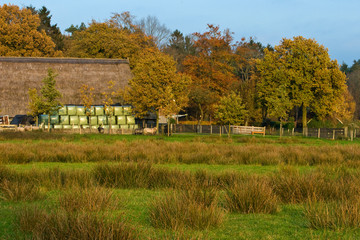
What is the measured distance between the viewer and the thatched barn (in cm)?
4179

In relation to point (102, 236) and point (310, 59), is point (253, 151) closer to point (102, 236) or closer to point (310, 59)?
point (102, 236)

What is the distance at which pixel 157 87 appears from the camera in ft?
123

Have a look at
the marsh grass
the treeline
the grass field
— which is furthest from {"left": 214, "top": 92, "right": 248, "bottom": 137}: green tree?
the marsh grass

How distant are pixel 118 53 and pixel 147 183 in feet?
158

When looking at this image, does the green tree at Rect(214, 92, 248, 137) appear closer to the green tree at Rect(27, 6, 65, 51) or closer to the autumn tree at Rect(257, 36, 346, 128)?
the autumn tree at Rect(257, 36, 346, 128)

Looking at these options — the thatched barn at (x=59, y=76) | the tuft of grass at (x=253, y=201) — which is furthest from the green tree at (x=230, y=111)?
the tuft of grass at (x=253, y=201)

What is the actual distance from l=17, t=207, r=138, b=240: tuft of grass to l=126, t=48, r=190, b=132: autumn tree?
30292mm

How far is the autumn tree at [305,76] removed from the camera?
46031 mm

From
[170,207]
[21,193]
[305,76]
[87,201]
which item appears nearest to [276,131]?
[305,76]

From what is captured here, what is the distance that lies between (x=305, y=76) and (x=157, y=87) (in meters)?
18.6

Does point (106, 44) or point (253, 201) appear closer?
point (253, 201)

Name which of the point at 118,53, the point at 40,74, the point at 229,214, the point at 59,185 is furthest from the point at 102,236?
the point at 118,53

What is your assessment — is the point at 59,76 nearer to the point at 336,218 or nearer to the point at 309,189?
the point at 309,189

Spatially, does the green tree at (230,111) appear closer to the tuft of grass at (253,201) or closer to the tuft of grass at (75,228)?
the tuft of grass at (253,201)
